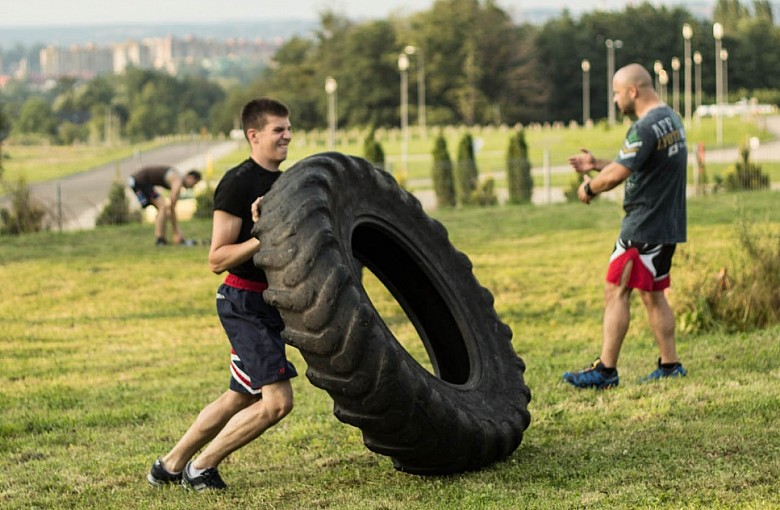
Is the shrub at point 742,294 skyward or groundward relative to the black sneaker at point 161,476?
skyward

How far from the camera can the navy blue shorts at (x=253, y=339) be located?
553cm

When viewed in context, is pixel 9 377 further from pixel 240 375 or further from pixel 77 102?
Result: pixel 77 102

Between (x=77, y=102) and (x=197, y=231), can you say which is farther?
(x=77, y=102)

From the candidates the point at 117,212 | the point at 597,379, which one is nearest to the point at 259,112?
the point at 597,379

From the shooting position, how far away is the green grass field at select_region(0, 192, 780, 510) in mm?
5527

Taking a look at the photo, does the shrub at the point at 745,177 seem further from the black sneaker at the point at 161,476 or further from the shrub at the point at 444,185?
the black sneaker at the point at 161,476

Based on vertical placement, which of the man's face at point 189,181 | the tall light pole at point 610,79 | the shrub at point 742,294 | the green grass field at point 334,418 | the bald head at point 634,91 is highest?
the tall light pole at point 610,79

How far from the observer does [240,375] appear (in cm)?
562

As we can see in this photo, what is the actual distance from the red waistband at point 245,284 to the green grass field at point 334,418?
941 mm

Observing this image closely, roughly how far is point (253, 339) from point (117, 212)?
18.5 metres

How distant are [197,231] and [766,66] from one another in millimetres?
100851

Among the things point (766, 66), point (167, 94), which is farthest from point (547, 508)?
point (167, 94)

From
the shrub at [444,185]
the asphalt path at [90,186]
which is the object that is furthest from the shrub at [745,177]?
the asphalt path at [90,186]

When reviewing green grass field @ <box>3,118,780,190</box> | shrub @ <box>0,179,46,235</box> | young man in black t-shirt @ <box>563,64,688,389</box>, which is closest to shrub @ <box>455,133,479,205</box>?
green grass field @ <box>3,118,780,190</box>
